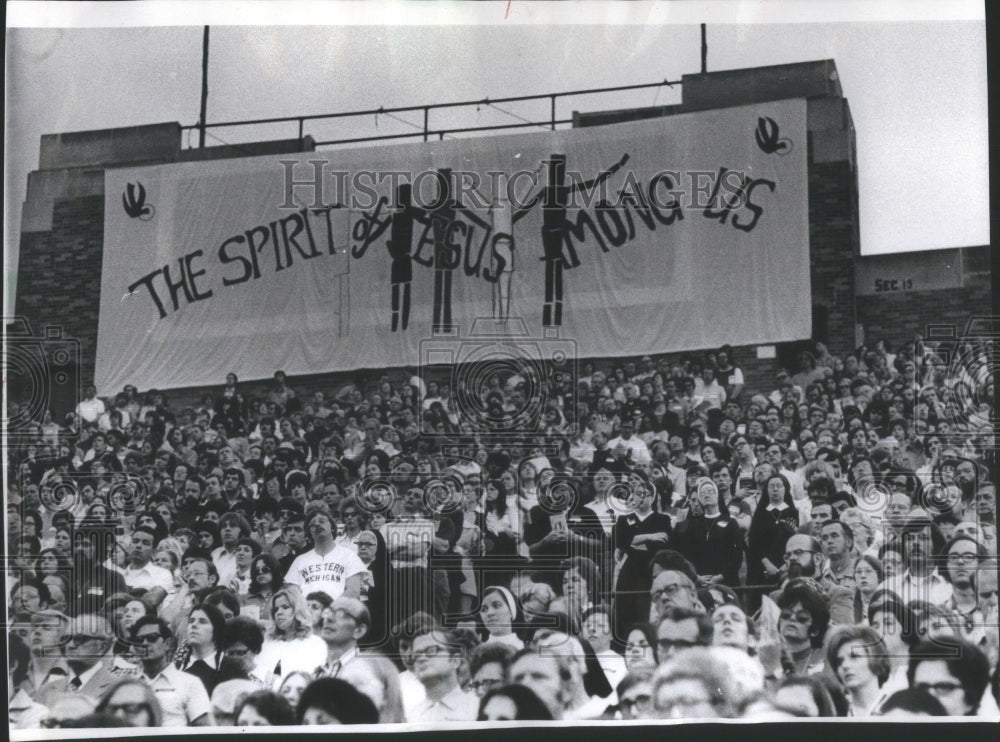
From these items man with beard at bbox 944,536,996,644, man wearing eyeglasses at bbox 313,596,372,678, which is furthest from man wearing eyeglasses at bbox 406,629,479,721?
man with beard at bbox 944,536,996,644

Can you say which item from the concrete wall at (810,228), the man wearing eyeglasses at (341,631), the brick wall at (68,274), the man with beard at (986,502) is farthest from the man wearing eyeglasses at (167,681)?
the man with beard at (986,502)

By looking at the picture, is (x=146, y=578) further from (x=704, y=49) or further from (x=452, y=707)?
(x=704, y=49)

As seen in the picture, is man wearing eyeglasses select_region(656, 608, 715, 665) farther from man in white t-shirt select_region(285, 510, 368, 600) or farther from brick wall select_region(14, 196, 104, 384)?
brick wall select_region(14, 196, 104, 384)

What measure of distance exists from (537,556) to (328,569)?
1.03 m

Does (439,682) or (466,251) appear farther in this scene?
(466,251)

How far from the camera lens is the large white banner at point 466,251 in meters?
6.48

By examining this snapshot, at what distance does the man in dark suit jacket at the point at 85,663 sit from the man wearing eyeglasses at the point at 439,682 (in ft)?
4.88

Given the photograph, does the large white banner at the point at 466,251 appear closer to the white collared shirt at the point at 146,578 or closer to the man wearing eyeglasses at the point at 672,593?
the white collared shirt at the point at 146,578

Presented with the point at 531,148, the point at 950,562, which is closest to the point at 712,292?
the point at 531,148

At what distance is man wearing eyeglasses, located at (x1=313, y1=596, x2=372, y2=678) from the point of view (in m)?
6.11

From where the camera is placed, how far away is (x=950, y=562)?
20.1 ft

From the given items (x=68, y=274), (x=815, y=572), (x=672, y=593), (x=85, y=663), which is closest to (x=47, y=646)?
(x=85, y=663)

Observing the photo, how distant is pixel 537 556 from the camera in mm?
6191

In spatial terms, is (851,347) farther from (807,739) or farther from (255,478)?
(255,478)
